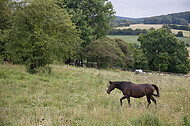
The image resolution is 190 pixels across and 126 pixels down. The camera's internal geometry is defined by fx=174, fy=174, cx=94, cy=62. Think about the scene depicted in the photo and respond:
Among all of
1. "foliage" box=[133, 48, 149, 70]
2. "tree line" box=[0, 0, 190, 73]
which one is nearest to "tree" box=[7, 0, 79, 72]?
"tree line" box=[0, 0, 190, 73]

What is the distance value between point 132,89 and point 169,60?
50.1m

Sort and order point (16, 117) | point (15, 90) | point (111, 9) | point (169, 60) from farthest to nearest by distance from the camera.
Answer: point (169, 60)
point (111, 9)
point (15, 90)
point (16, 117)

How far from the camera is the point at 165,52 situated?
172 feet

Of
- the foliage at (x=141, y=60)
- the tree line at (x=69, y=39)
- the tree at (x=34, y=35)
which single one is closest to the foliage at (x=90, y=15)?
the tree line at (x=69, y=39)

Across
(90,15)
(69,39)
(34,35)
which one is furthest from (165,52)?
(34,35)

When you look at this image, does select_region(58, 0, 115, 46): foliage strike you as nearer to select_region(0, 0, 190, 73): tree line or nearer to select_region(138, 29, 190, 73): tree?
select_region(0, 0, 190, 73): tree line

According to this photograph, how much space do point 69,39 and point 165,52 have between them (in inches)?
1632

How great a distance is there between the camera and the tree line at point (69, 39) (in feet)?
53.3

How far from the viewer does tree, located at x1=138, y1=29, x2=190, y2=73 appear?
52.5m

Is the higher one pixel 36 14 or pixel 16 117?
pixel 36 14

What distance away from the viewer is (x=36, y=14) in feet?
53.2

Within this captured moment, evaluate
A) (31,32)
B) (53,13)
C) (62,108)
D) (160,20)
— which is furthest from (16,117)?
(160,20)

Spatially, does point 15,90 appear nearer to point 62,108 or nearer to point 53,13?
point 62,108

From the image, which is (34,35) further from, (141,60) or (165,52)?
(165,52)
